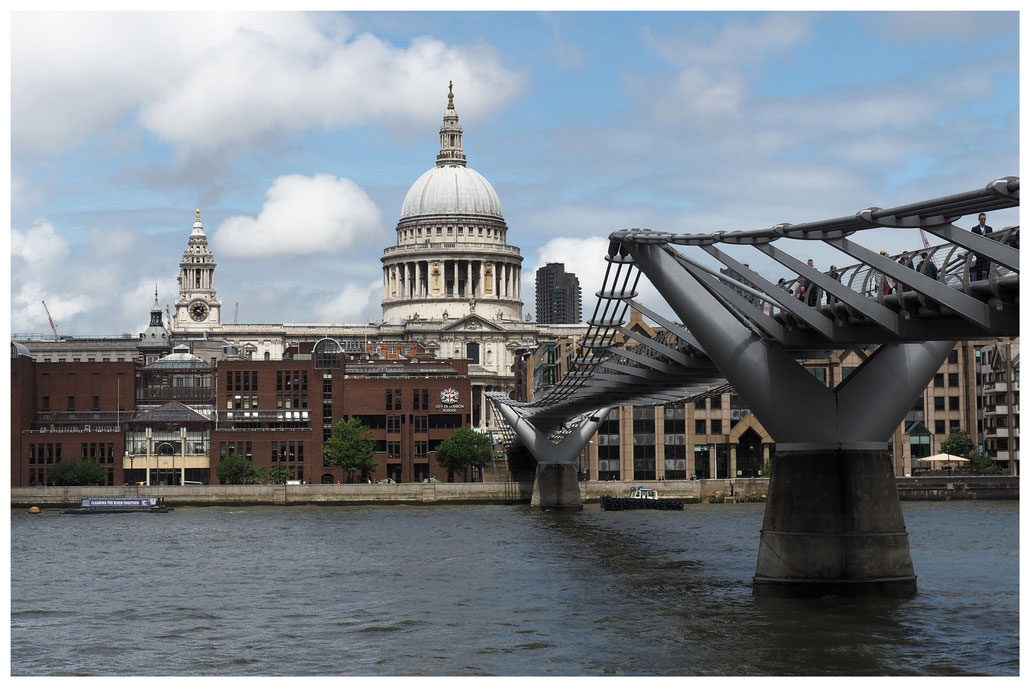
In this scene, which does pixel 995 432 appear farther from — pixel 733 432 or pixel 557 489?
pixel 557 489

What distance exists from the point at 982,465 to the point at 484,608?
77.8 meters

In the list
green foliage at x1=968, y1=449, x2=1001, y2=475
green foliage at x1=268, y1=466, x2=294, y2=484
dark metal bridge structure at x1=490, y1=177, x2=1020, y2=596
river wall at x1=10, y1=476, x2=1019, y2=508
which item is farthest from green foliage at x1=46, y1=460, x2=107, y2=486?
dark metal bridge structure at x1=490, y1=177, x2=1020, y2=596

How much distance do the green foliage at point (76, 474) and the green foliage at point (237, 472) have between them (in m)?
8.04

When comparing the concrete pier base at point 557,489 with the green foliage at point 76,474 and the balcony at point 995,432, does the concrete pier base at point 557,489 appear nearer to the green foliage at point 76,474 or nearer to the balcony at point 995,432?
the green foliage at point 76,474

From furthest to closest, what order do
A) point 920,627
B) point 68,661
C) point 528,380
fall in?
point 528,380, point 920,627, point 68,661

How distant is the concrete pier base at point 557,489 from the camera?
94562 millimetres

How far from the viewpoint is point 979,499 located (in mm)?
99938

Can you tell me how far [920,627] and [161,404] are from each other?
3783 inches

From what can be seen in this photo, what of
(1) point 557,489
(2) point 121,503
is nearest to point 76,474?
(2) point 121,503

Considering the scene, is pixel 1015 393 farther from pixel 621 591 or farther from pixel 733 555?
pixel 621 591

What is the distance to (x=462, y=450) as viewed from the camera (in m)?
116

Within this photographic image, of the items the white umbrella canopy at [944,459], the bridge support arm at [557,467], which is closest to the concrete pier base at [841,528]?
the bridge support arm at [557,467]

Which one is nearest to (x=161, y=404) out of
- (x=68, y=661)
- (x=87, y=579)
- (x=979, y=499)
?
(x=979, y=499)

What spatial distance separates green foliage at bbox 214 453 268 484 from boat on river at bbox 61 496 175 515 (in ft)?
46.5
